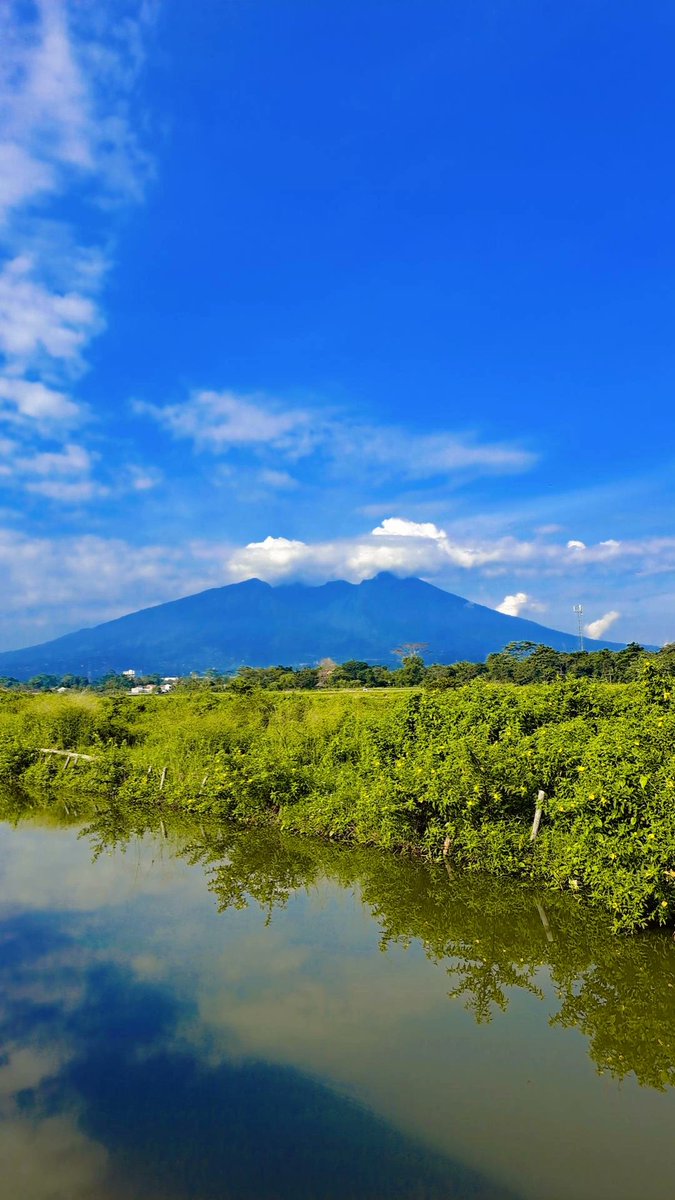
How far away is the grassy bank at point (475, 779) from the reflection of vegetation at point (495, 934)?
1.60 ft

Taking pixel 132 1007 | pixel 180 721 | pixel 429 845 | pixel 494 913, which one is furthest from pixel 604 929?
pixel 180 721

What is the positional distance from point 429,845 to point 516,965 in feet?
13.5

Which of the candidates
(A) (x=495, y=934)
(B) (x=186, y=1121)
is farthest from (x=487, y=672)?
(B) (x=186, y=1121)

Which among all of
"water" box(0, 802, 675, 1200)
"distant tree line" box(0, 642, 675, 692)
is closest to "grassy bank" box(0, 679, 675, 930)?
"water" box(0, 802, 675, 1200)

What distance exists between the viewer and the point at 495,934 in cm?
966

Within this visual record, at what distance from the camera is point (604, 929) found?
9570 mm

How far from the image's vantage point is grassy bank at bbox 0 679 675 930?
9.30 m

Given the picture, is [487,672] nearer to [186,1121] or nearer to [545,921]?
[545,921]

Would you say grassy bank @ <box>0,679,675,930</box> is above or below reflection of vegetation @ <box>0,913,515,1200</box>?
above

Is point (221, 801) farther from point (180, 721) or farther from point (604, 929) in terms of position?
point (604, 929)

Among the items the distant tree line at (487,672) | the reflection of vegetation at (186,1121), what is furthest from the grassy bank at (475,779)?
the distant tree line at (487,672)

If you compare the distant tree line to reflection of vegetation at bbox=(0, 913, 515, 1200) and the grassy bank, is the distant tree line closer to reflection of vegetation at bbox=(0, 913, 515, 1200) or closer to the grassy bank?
the grassy bank

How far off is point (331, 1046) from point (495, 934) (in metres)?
3.69

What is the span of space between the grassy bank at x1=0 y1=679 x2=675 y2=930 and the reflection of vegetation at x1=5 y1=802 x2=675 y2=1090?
0.49 metres
